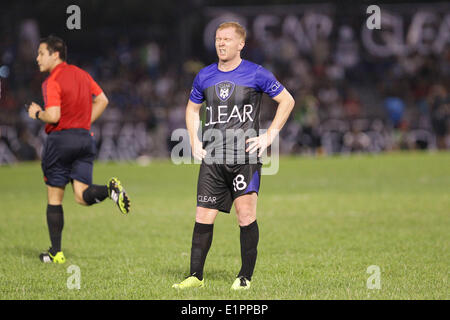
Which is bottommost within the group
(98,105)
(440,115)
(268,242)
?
(268,242)

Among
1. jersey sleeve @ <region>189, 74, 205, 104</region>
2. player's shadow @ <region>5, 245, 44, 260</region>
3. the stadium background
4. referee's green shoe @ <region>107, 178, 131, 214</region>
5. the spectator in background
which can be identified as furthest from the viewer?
the stadium background

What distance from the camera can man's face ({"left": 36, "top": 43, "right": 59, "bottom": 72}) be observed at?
26.7 ft

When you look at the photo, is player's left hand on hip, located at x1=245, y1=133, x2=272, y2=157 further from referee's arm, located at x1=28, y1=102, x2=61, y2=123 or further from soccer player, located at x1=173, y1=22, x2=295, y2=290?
referee's arm, located at x1=28, y1=102, x2=61, y2=123

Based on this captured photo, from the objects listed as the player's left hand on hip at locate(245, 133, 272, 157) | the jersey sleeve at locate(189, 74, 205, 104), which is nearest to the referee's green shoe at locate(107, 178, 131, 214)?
the jersey sleeve at locate(189, 74, 205, 104)

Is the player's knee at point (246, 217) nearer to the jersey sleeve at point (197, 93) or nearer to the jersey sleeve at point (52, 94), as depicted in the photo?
the jersey sleeve at point (197, 93)

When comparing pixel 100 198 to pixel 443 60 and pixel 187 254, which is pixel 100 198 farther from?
pixel 443 60

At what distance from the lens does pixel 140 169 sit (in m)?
23.3

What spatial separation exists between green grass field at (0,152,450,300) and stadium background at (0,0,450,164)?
10.1 m

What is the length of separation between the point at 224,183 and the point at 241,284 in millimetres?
893

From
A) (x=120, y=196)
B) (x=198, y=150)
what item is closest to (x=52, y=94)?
(x=120, y=196)

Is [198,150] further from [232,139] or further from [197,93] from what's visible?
[197,93]

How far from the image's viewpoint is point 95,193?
321 inches

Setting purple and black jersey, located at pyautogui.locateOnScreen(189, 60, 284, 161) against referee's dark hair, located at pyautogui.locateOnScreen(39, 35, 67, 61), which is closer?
purple and black jersey, located at pyautogui.locateOnScreen(189, 60, 284, 161)

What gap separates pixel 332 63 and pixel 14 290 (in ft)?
90.8
